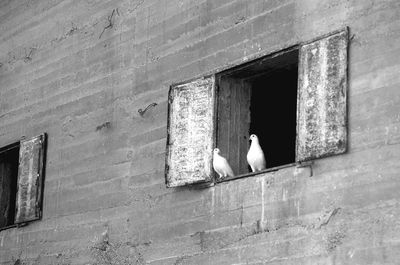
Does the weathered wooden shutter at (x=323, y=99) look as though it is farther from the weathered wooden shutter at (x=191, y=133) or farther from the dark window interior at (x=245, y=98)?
the weathered wooden shutter at (x=191, y=133)

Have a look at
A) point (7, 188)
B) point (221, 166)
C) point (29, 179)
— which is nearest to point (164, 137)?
point (221, 166)

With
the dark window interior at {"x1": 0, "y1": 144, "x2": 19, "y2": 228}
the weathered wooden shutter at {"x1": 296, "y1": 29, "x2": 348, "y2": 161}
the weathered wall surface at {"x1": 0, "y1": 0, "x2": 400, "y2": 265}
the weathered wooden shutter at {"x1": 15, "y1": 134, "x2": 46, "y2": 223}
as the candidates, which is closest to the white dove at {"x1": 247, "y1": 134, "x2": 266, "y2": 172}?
the weathered wall surface at {"x1": 0, "y1": 0, "x2": 400, "y2": 265}

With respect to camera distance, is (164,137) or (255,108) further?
(255,108)

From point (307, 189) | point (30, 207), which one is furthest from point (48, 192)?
point (307, 189)

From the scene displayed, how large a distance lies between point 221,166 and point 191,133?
74 cm

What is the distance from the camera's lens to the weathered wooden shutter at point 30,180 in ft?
49.6

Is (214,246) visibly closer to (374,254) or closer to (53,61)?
(374,254)

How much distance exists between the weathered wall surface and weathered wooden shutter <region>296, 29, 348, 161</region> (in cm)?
11

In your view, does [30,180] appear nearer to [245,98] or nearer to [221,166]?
[245,98]

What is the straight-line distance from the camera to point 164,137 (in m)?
13.3

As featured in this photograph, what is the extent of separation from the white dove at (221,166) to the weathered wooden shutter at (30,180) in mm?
3478

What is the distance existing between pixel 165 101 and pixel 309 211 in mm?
2832

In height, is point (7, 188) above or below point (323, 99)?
above

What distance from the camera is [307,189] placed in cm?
1137
